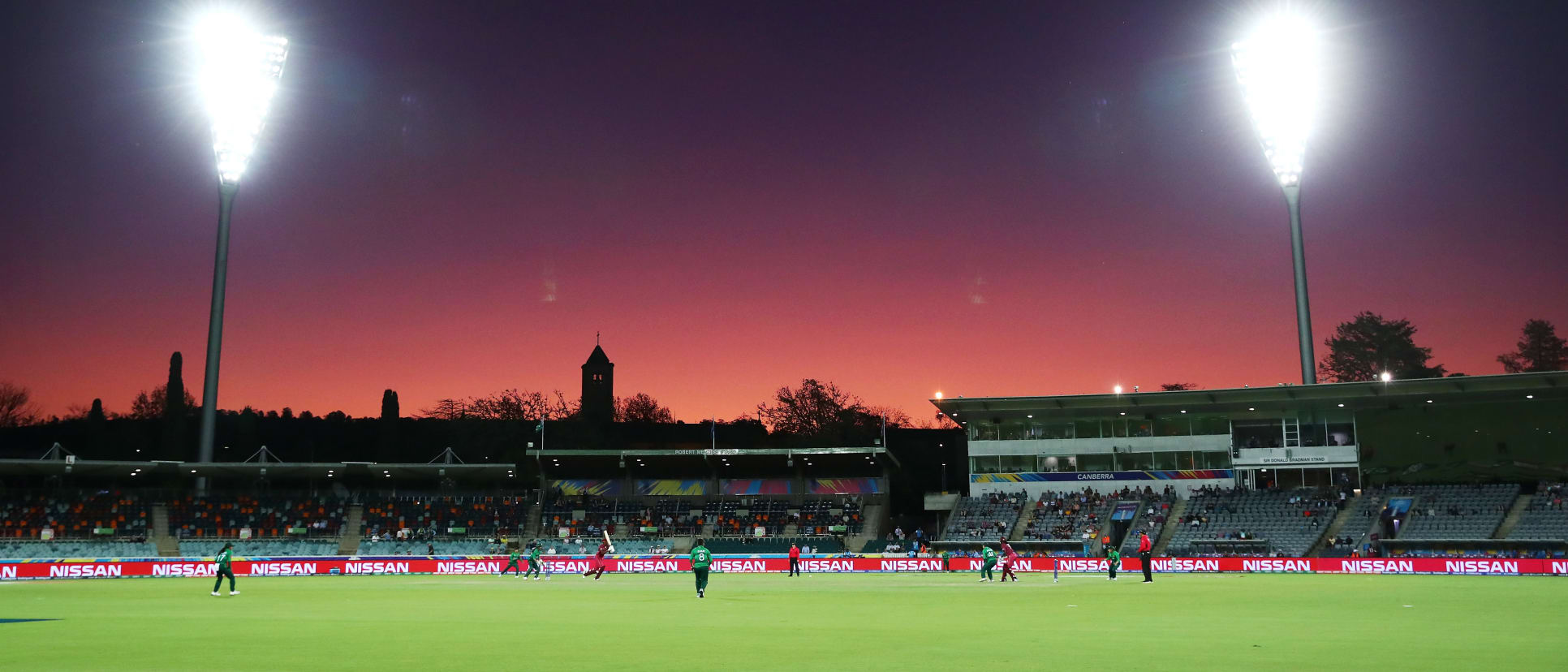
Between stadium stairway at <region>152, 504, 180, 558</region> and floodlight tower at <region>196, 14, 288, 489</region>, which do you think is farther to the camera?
stadium stairway at <region>152, 504, 180, 558</region>

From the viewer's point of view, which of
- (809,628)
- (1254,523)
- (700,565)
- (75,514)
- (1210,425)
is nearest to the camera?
(809,628)

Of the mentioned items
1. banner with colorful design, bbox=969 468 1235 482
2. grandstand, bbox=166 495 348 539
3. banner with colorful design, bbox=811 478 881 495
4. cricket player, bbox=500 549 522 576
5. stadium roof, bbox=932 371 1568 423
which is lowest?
cricket player, bbox=500 549 522 576

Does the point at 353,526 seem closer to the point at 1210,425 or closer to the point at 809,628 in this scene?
the point at 1210,425

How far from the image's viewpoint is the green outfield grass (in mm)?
14852

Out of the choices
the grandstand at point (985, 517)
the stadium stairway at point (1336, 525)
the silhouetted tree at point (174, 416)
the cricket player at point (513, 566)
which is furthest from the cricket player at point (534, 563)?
the silhouetted tree at point (174, 416)

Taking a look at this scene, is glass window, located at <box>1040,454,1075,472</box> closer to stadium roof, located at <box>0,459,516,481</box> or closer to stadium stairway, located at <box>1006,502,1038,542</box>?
stadium stairway, located at <box>1006,502,1038,542</box>

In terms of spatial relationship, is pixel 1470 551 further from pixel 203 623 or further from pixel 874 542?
pixel 203 623

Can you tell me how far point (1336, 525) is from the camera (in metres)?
61.4

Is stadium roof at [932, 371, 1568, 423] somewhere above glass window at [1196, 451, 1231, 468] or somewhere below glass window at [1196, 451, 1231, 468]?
above

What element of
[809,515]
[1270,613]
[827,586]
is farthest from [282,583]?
[809,515]

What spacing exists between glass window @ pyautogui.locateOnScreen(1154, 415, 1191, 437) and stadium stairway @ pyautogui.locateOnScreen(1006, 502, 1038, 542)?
9.76 metres

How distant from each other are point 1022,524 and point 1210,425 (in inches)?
567

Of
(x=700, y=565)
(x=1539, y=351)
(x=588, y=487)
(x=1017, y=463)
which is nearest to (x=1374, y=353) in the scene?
(x=1539, y=351)

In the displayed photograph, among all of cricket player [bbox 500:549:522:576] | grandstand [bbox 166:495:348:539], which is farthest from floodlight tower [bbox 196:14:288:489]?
cricket player [bbox 500:549:522:576]
